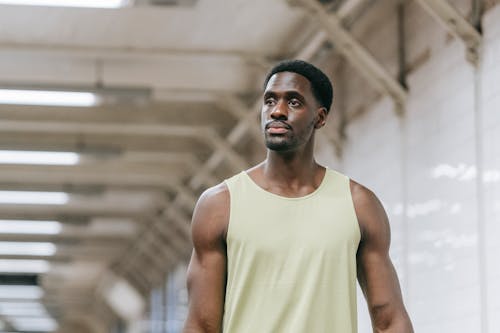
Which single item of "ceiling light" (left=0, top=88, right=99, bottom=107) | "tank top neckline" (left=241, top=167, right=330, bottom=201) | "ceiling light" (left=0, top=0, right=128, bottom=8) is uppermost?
"ceiling light" (left=0, top=88, right=99, bottom=107)

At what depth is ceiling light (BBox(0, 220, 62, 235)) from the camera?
24.0 metres

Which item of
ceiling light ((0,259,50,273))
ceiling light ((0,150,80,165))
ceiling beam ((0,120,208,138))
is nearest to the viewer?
ceiling beam ((0,120,208,138))

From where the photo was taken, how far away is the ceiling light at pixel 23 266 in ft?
102

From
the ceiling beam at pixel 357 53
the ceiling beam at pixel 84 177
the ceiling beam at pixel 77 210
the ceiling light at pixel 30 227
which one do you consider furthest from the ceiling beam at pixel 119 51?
the ceiling light at pixel 30 227

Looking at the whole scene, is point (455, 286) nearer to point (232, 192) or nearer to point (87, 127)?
point (232, 192)

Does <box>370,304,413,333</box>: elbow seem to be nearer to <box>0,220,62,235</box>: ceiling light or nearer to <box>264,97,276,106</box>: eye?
<box>264,97,276,106</box>: eye

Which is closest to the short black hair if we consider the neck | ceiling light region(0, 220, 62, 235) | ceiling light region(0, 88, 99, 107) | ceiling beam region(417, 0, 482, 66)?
the neck

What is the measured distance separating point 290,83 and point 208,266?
45 centimetres

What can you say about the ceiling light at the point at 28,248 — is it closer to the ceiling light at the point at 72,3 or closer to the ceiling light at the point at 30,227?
the ceiling light at the point at 30,227

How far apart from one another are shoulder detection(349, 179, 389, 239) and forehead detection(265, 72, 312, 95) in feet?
0.85

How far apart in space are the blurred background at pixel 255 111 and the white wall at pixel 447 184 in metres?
0.02

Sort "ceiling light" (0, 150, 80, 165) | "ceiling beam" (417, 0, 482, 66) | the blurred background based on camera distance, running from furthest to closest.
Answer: "ceiling light" (0, 150, 80, 165), the blurred background, "ceiling beam" (417, 0, 482, 66)

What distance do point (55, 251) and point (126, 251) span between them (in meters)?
1.83

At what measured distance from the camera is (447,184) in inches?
339
